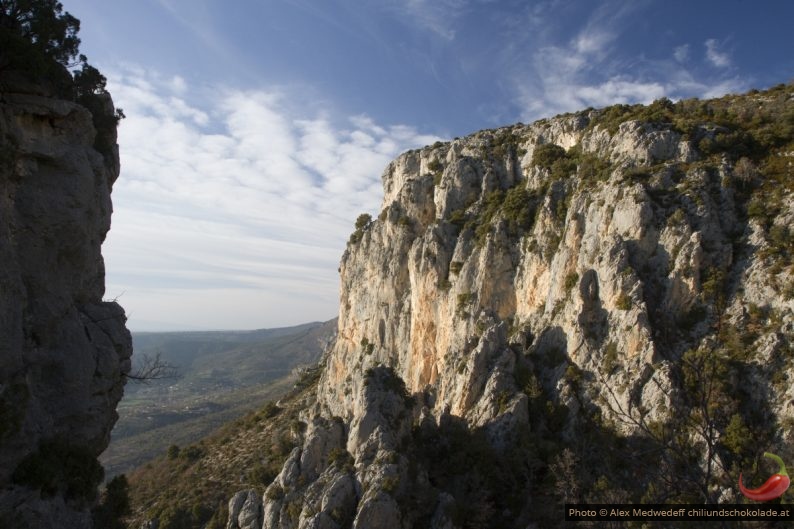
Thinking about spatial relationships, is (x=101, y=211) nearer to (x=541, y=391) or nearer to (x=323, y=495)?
(x=323, y=495)

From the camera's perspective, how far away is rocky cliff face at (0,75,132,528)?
52.3 ft

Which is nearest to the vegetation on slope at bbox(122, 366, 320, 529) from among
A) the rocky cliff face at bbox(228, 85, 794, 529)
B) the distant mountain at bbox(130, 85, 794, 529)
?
the distant mountain at bbox(130, 85, 794, 529)

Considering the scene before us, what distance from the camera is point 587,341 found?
34719 mm

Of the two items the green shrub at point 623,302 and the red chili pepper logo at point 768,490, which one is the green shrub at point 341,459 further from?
the red chili pepper logo at point 768,490

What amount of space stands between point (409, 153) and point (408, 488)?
157 ft

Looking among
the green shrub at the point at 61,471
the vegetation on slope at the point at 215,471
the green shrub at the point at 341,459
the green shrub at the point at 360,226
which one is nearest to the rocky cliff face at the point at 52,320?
the green shrub at the point at 61,471

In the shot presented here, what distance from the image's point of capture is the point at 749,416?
2691 centimetres

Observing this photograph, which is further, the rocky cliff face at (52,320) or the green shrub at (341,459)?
the green shrub at (341,459)

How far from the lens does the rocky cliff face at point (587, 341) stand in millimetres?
28078

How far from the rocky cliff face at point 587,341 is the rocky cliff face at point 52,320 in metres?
15.4

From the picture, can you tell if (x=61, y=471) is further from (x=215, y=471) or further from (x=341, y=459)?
(x=215, y=471)

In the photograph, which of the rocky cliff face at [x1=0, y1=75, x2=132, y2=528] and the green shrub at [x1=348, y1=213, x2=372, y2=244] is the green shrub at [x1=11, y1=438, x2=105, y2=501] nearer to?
the rocky cliff face at [x1=0, y1=75, x2=132, y2=528]

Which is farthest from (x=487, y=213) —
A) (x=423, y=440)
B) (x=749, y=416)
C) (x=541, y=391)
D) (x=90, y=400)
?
(x=90, y=400)

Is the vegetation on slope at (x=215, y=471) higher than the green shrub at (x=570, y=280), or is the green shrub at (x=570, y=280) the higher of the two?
the green shrub at (x=570, y=280)
